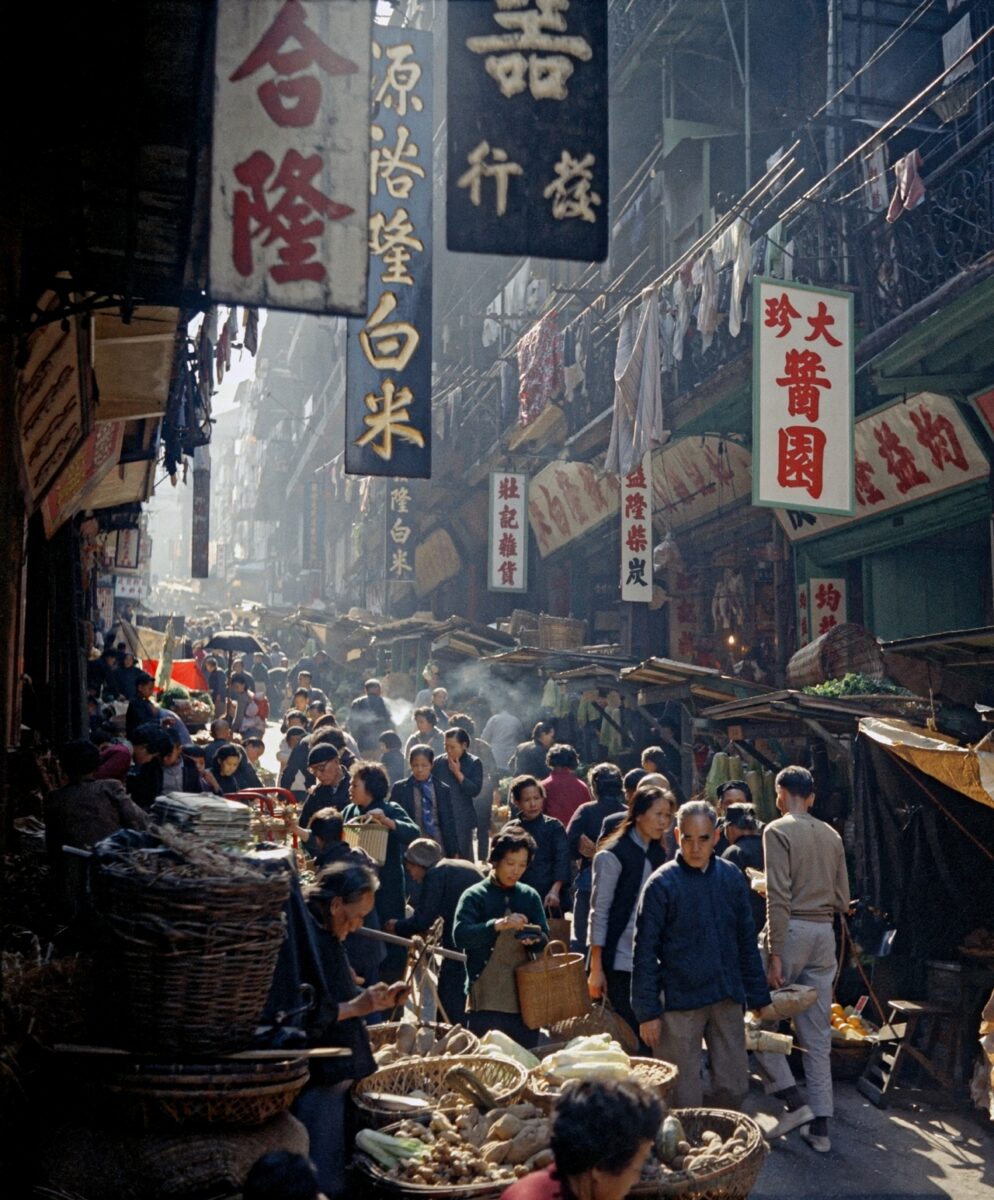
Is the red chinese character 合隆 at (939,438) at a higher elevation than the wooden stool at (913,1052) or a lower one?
higher

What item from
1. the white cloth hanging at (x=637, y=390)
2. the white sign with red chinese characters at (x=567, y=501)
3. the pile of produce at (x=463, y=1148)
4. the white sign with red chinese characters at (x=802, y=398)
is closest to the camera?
the pile of produce at (x=463, y=1148)

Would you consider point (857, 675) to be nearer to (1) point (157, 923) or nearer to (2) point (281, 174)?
(2) point (281, 174)

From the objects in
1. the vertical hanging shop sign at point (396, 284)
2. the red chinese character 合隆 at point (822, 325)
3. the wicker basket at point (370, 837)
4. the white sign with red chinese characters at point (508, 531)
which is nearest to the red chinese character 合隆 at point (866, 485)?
the red chinese character 合隆 at point (822, 325)

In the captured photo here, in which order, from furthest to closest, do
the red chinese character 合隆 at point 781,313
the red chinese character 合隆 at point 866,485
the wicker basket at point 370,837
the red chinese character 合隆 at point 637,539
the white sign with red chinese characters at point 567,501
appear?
the white sign with red chinese characters at point 567,501
the red chinese character 合隆 at point 637,539
the red chinese character 合隆 at point 866,485
the red chinese character 合隆 at point 781,313
the wicker basket at point 370,837

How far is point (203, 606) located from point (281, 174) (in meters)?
76.6

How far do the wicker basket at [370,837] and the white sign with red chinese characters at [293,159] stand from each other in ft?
11.8

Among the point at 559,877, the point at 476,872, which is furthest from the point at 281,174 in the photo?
the point at 559,877

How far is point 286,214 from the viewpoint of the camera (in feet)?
17.4

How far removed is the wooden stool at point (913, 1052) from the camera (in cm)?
796

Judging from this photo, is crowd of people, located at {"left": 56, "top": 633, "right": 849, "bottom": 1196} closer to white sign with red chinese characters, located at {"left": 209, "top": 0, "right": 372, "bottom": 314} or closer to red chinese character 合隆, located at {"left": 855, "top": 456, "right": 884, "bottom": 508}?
white sign with red chinese characters, located at {"left": 209, "top": 0, "right": 372, "bottom": 314}

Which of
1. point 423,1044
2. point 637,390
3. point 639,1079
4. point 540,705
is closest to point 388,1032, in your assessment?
point 423,1044

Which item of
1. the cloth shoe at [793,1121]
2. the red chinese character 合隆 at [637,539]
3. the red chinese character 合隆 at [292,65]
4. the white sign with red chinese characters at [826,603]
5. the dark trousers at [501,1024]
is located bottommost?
the cloth shoe at [793,1121]

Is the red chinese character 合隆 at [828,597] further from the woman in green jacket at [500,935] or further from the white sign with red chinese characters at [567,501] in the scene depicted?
the woman in green jacket at [500,935]

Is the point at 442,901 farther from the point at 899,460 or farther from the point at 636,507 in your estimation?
the point at 636,507
